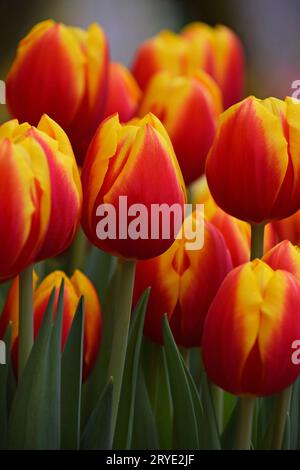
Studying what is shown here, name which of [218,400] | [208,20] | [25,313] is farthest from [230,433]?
[208,20]

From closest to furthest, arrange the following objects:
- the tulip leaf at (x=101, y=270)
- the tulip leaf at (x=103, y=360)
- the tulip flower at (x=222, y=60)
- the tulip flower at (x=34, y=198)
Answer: the tulip flower at (x=34, y=198) → the tulip leaf at (x=103, y=360) → the tulip leaf at (x=101, y=270) → the tulip flower at (x=222, y=60)

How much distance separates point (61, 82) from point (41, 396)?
0.24 meters

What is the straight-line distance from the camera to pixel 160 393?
57 cm

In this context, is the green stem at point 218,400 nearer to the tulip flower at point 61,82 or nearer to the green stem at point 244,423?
the green stem at point 244,423

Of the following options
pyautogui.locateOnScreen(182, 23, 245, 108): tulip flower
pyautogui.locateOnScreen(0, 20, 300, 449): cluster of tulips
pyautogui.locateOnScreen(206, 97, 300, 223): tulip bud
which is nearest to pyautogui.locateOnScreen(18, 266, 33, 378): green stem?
pyautogui.locateOnScreen(0, 20, 300, 449): cluster of tulips

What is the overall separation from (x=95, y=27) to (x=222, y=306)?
298mm

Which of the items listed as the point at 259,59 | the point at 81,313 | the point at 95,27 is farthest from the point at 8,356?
the point at 259,59

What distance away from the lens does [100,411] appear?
48 centimetres

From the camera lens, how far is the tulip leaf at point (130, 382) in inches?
19.9

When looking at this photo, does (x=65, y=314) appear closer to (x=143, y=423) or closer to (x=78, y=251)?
(x=143, y=423)

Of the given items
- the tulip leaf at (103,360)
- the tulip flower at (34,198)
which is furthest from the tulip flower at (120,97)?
the tulip flower at (34,198)

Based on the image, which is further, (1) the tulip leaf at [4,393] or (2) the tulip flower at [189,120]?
(2) the tulip flower at [189,120]

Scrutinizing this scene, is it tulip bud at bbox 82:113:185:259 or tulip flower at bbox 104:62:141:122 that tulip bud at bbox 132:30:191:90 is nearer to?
tulip flower at bbox 104:62:141:122

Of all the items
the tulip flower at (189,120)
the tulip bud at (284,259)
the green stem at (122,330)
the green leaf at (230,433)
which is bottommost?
the green leaf at (230,433)
